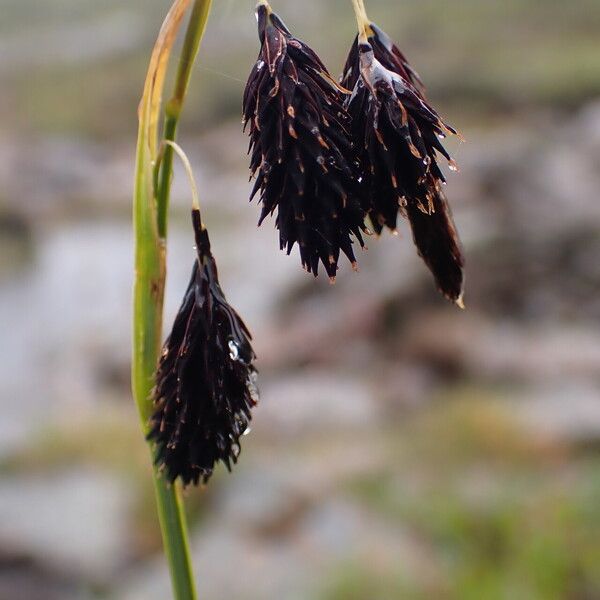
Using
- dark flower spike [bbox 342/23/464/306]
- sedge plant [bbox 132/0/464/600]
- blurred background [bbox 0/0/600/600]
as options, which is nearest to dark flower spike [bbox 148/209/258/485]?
sedge plant [bbox 132/0/464/600]

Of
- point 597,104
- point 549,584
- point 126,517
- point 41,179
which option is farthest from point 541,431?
point 41,179

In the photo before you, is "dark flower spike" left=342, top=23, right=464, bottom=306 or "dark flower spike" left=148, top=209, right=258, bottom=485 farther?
"dark flower spike" left=148, top=209, right=258, bottom=485

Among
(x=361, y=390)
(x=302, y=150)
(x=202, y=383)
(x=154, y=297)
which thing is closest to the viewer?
(x=302, y=150)

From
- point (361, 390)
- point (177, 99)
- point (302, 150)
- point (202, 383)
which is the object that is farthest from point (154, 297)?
point (361, 390)

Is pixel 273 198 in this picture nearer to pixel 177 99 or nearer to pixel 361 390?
pixel 177 99

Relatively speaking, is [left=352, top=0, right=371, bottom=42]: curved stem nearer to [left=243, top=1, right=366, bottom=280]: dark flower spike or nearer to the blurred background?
[left=243, top=1, right=366, bottom=280]: dark flower spike

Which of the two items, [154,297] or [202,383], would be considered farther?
[154,297]
